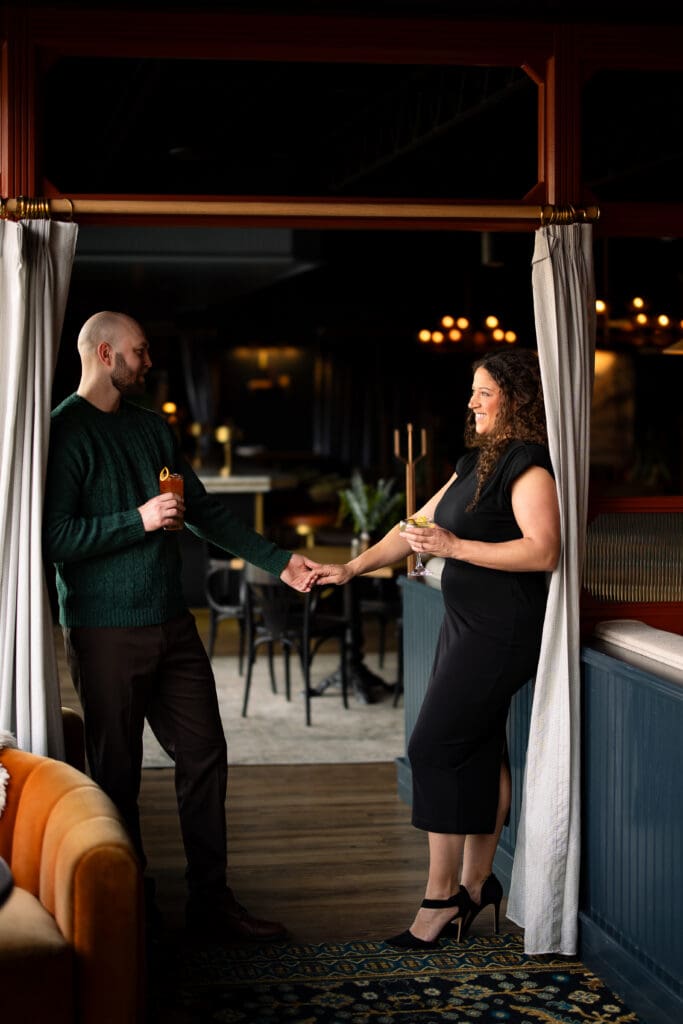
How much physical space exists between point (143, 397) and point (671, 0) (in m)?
8.72

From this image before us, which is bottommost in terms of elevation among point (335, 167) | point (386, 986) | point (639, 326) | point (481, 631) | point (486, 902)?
point (386, 986)

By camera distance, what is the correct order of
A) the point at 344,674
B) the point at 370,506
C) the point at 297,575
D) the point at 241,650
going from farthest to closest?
the point at 241,650
the point at 370,506
the point at 344,674
the point at 297,575

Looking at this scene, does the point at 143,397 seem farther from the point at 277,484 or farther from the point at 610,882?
the point at 610,882

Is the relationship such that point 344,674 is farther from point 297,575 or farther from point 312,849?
point 297,575

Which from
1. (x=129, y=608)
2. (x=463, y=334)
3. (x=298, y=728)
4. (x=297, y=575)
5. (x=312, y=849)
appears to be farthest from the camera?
(x=463, y=334)

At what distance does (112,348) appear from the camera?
3.73 meters

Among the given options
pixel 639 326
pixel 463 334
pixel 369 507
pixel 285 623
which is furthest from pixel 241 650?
pixel 463 334

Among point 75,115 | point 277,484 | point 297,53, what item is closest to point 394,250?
point 277,484

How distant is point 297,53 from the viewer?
3.91m

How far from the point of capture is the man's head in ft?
12.2

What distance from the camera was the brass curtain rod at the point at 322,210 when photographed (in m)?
3.69

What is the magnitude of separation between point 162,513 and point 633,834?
64.3 inches

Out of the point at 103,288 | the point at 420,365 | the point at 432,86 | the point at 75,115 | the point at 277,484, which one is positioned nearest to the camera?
the point at 432,86

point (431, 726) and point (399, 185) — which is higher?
point (399, 185)
